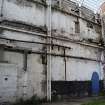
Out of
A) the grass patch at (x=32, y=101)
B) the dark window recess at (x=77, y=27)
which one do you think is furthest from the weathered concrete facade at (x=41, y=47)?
the grass patch at (x=32, y=101)

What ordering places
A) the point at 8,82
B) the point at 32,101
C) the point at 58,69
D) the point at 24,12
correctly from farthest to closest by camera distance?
the point at 58,69 < the point at 24,12 < the point at 32,101 < the point at 8,82

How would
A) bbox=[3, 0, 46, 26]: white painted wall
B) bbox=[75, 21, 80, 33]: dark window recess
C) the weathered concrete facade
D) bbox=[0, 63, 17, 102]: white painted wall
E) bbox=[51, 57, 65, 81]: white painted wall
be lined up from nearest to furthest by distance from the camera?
bbox=[0, 63, 17, 102]: white painted wall < the weathered concrete facade < bbox=[3, 0, 46, 26]: white painted wall < bbox=[51, 57, 65, 81]: white painted wall < bbox=[75, 21, 80, 33]: dark window recess

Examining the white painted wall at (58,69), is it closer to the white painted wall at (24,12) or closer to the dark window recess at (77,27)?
the white painted wall at (24,12)

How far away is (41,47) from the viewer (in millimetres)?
11453

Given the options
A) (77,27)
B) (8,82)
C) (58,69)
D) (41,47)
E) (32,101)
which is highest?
(77,27)

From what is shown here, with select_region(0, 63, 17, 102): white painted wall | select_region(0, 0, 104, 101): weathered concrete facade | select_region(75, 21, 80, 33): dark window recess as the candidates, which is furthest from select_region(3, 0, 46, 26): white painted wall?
select_region(75, 21, 80, 33): dark window recess

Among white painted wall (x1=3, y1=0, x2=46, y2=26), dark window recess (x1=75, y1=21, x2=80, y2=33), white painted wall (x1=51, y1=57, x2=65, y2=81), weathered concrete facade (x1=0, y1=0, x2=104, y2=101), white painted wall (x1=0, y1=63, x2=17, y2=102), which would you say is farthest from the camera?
dark window recess (x1=75, y1=21, x2=80, y2=33)

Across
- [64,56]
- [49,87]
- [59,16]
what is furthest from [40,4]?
[49,87]

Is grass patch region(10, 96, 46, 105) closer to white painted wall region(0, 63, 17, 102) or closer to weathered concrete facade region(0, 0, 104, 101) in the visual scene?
weathered concrete facade region(0, 0, 104, 101)

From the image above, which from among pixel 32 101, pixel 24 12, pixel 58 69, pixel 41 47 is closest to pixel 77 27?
pixel 58 69

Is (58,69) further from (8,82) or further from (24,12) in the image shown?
(24,12)

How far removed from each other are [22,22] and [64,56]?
130 inches

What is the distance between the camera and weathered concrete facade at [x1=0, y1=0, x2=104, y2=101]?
9.94 metres

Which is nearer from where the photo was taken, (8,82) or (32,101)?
(8,82)
